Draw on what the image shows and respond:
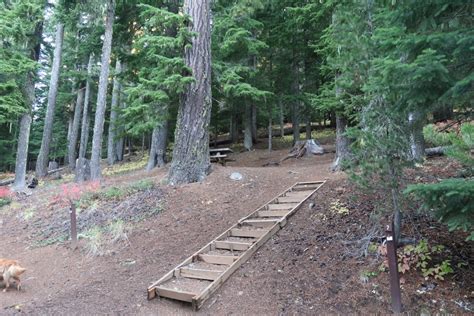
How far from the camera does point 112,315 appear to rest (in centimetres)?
455

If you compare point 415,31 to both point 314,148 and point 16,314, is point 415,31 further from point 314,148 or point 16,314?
point 314,148

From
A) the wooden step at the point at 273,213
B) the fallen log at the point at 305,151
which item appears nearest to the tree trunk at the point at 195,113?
the wooden step at the point at 273,213

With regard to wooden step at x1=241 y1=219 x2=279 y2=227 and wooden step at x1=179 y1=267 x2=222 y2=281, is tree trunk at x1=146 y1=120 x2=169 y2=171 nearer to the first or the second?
wooden step at x1=241 y1=219 x2=279 y2=227

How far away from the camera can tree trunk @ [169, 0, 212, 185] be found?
9.16m

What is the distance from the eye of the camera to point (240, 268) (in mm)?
5398

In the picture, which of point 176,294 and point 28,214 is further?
point 28,214

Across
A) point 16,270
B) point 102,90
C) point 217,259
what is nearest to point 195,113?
point 217,259

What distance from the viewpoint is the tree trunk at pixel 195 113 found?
30.1 feet

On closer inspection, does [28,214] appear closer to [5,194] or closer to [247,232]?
[5,194]

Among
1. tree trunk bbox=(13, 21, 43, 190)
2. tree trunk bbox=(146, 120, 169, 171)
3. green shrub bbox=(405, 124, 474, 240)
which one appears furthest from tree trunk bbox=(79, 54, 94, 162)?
green shrub bbox=(405, 124, 474, 240)

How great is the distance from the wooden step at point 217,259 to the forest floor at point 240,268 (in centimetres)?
27

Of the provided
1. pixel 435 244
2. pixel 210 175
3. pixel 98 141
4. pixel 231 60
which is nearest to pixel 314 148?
pixel 231 60

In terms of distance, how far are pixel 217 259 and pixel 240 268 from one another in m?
0.49

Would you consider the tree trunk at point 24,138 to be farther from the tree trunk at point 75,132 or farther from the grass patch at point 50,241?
the grass patch at point 50,241
